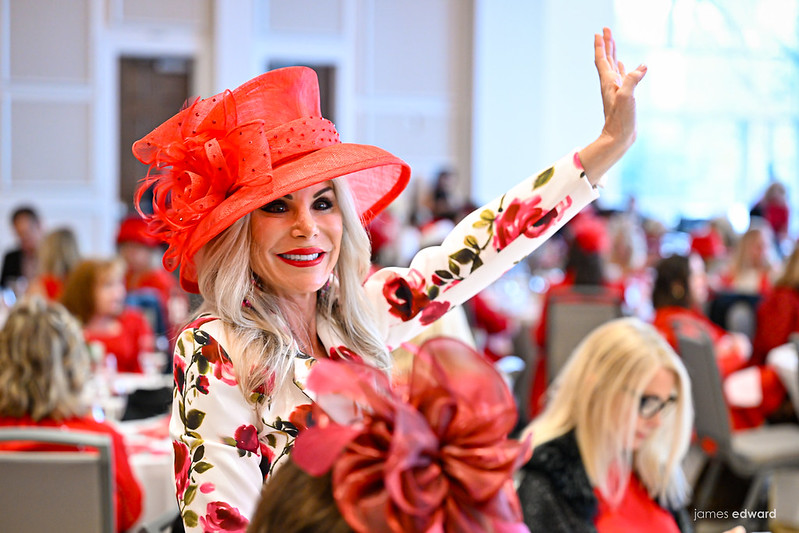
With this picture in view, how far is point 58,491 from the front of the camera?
207 cm

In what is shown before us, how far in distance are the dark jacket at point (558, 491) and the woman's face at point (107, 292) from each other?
2441 mm

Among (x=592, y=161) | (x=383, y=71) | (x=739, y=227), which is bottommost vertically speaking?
(x=739, y=227)

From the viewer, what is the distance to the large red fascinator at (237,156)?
1.22m

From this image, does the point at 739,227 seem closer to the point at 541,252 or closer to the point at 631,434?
the point at 541,252

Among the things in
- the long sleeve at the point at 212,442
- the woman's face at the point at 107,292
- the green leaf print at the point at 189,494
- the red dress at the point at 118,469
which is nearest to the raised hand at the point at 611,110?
the long sleeve at the point at 212,442

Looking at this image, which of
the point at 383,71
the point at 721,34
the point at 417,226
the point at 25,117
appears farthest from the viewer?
the point at 721,34

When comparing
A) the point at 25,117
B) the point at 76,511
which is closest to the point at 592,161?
the point at 76,511

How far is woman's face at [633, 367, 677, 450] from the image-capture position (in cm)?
221

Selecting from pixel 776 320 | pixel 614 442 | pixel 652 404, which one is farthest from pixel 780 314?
pixel 614 442

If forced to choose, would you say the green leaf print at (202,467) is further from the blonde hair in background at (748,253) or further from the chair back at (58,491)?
the blonde hair in background at (748,253)

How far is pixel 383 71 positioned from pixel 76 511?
8.76 metres

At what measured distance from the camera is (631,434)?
2.16m

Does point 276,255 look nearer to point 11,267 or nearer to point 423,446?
point 423,446

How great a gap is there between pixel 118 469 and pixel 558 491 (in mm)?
1192
